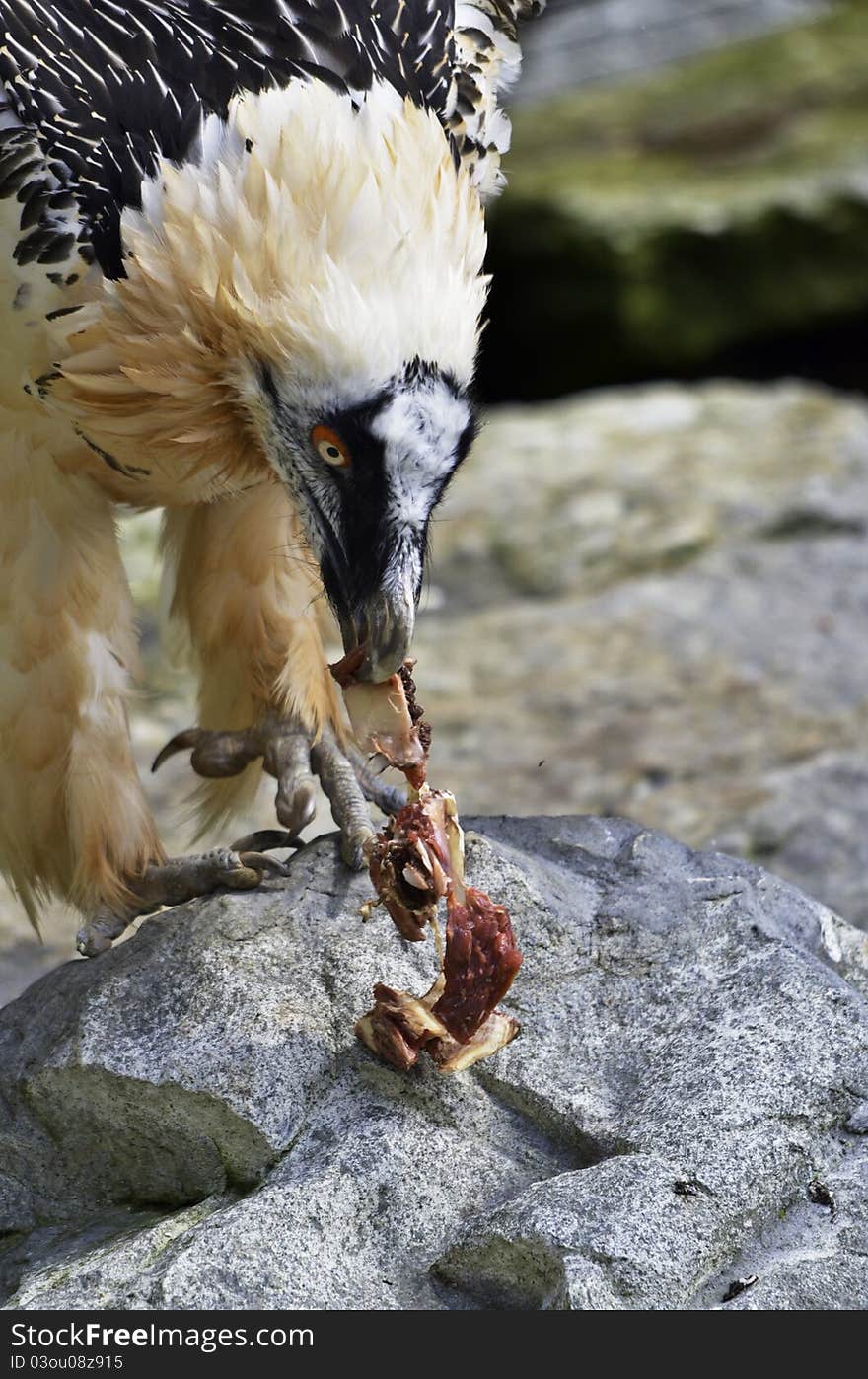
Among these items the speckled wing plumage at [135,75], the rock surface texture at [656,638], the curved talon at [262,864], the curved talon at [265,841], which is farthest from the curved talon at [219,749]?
the speckled wing plumage at [135,75]

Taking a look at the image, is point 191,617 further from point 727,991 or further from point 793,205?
point 793,205

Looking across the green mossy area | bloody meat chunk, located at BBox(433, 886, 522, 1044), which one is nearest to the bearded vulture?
bloody meat chunk, located at BBox(433, 886, 522, 1044)

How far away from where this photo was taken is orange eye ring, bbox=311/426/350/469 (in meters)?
3.11

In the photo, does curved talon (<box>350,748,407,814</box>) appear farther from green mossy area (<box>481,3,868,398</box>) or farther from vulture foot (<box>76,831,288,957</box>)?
green mossy area (<box>481,3,868,398</box>)

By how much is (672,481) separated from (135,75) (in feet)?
15.3

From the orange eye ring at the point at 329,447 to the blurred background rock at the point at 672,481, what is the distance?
2.29m

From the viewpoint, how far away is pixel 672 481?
776 centimetres

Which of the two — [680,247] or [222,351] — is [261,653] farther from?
[680,247]

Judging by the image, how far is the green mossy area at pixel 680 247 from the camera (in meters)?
10.6

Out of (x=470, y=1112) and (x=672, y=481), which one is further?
(x=672, y=481)

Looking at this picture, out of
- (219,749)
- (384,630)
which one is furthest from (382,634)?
(219,749)

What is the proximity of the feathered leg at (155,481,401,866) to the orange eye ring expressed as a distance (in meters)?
0.79

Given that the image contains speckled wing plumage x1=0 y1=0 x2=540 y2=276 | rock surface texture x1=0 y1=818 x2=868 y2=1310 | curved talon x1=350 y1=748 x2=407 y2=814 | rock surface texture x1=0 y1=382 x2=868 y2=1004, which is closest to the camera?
rock surface texture x1=0 y1=818 x2=868 y2=1310
